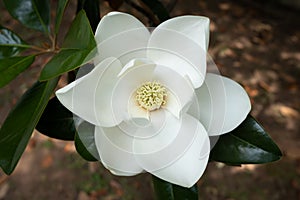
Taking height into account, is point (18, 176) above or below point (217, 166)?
above

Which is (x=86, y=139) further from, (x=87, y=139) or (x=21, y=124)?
(x=21, y=124)

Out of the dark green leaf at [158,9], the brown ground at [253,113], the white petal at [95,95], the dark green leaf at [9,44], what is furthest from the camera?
the brown ground at [253,113]

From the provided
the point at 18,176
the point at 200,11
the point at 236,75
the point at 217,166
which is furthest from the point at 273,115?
the point at 18,176

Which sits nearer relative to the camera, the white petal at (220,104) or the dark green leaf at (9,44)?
the white petal at (220,104)

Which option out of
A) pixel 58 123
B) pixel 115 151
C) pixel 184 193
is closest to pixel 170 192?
pixel 184 193

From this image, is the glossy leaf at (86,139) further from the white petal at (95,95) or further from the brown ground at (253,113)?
the brown ground at (253,113)

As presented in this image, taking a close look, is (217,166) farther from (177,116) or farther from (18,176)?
(177,116)

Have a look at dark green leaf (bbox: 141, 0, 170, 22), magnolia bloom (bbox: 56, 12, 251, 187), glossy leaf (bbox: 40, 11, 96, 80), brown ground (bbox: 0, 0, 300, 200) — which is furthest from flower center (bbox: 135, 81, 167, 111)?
brown ground (bbox: 0, 0, 300, 200)

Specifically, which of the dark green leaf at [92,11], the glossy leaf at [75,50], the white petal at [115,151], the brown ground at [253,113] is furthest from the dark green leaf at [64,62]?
the brown ground at [253,113]
